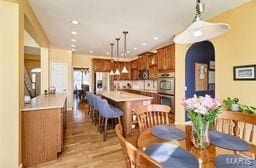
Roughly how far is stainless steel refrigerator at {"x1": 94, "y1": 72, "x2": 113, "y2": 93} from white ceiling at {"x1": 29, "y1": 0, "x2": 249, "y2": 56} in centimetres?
321

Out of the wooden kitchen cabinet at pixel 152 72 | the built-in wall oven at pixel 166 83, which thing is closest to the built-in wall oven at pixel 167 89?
the built-in wall oven at pixel 166 83

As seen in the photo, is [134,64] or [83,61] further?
[134,64]

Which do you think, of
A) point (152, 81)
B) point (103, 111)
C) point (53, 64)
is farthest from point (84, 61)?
point (103, 111)

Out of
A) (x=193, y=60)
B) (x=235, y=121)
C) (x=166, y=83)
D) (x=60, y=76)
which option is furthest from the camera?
(x=60, y=76)

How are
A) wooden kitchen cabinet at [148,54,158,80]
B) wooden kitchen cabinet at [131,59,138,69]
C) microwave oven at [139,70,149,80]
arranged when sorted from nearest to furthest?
wooden kitchen cabinet at [148,54,158,80], microwave oven at [139,70,149,80], wooden kitchen cabinet at [131,59,138,69]

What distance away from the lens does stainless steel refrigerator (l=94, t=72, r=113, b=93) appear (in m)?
7.38

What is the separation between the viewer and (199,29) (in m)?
1.35

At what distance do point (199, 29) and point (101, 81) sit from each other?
254 inches

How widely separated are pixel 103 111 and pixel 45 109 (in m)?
1.26

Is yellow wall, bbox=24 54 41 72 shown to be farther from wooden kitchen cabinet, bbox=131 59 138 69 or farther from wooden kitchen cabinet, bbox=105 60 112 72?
wooden kitchen cabinet, bbox=131 59 138 69

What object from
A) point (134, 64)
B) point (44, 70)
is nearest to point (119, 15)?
point (44, 70)

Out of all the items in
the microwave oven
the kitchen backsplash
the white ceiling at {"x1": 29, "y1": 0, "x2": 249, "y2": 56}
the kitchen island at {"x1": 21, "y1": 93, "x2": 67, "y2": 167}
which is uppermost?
the white ceiling at {"x1": 29, "y1": 0, "x2": 249, "y2": 56}

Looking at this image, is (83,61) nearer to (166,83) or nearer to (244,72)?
(166,83)

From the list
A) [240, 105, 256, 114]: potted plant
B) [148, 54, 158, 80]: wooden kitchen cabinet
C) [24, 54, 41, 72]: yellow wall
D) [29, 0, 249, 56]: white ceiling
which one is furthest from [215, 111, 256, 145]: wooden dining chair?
[24, 54, 41, 72]: yellow wall
